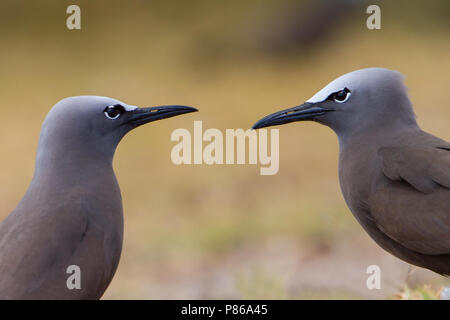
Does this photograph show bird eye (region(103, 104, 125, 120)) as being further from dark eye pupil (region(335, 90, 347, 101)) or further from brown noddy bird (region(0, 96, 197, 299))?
dark eye pupil (region(335, 90, 347, 101))

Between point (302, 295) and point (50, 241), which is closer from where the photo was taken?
point (50, 241)

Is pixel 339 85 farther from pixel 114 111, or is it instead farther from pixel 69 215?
pixel 69 215

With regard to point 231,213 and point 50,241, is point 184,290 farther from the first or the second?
point 50,241

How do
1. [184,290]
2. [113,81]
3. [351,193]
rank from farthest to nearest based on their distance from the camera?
[113,81] → [184,290] → [351,193]

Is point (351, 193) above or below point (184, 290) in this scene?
above

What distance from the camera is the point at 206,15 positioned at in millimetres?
12266

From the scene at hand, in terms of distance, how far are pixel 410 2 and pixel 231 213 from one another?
5024 mm

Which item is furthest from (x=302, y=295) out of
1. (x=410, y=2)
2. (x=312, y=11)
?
(x=312, y=11)

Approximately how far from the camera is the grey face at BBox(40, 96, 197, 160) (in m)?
2.84

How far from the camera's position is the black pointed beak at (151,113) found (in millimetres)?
3076

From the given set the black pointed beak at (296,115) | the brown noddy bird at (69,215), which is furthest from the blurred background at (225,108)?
the brown noddy bird at (69,215)

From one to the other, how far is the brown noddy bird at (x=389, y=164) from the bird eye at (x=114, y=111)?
0.66 meters
